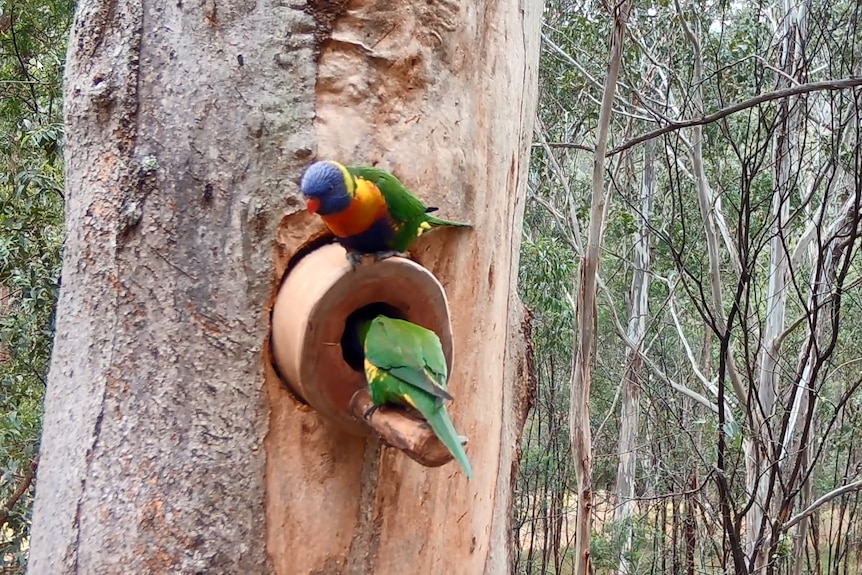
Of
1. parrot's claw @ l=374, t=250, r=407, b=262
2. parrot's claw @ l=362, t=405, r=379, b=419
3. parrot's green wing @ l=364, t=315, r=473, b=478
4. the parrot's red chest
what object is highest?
the parrot's red chest

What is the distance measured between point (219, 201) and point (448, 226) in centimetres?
28

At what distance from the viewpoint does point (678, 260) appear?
3.73m

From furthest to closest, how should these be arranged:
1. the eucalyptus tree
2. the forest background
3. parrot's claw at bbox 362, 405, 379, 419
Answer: the forest background → the eucalyptus tree → parrot's claw at bbox 362, 405, 379, 419

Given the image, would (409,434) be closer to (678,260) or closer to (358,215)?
(358,215)

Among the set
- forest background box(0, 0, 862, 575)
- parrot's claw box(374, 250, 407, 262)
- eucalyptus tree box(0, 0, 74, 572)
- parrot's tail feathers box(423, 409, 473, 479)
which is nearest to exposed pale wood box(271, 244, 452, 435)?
parrot's claw box(374, 250, 407, 262)

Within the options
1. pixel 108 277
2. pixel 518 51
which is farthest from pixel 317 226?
pixel 518 51

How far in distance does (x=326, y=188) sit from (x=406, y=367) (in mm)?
209

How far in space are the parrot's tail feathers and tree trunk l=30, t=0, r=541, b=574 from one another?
0.20m

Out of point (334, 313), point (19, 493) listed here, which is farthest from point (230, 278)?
point (19, 493)

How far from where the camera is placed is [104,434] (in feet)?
2.89

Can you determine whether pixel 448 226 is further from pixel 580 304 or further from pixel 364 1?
pixel 580 304

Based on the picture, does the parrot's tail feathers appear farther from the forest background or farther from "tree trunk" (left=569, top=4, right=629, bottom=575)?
"tree trunk" (left=569, top=4, right=629, bottom=575)

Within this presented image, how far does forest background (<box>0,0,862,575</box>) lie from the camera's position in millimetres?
3127

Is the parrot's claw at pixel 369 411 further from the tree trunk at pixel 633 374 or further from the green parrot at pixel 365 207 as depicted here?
the tree trunk at pixel 633 374
